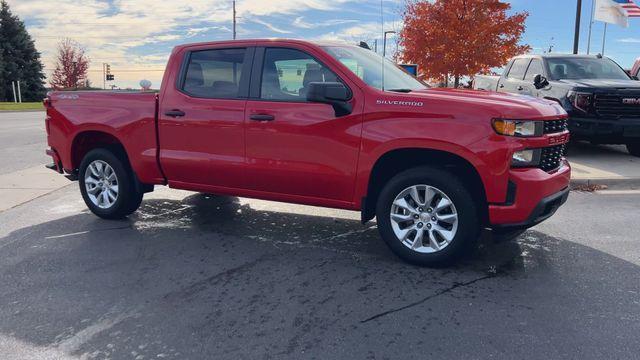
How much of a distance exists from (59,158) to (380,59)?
3.98 m

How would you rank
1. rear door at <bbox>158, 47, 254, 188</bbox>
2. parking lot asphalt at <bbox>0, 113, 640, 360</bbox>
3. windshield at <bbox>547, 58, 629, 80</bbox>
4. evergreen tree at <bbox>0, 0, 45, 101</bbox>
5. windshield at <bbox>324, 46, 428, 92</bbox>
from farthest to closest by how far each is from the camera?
evergreen tree at <bbox>0, 0, 45, 101</bbox>
windshield at <bbox>547, 58, 629, 80</bbox>
rear door at <bbox>158, 47, 254, 188</bbox>
windshield at <bbox>324, 46, 428, 92</bbox>
parking lot asphalt at <bbox>0, 113, 640, 360</bbox>

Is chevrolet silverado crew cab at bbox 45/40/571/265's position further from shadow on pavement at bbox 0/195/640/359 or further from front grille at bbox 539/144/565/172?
shadow on pavement at bbox 0/195/640/359

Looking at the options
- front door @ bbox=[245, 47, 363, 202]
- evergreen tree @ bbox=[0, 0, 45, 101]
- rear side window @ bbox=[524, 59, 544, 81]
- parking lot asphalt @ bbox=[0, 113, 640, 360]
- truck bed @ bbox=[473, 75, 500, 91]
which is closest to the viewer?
parking lot asphalt @ bbox=[0, 113, 640, 360]

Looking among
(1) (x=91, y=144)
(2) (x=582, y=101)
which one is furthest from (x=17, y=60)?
(2) (x=582, y=101)

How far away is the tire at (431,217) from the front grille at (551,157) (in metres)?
0.64

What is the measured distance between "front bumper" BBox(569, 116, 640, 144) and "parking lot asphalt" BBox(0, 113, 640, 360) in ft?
12.2

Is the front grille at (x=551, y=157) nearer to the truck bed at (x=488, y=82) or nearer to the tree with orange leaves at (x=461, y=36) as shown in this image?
the truck bed at (x=488, y=82)

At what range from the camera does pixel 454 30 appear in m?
22.4

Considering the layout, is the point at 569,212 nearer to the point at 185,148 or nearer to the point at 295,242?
the point at 295,242

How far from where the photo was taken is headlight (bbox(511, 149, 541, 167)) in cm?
425

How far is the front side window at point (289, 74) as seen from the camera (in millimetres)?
4996

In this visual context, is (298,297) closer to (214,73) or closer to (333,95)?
(333,95)

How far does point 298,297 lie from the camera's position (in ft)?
13.2

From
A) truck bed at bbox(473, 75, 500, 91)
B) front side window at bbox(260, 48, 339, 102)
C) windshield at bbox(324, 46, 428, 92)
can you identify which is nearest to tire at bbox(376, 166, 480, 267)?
windshield at bbox(324, 46, 428, 92)
